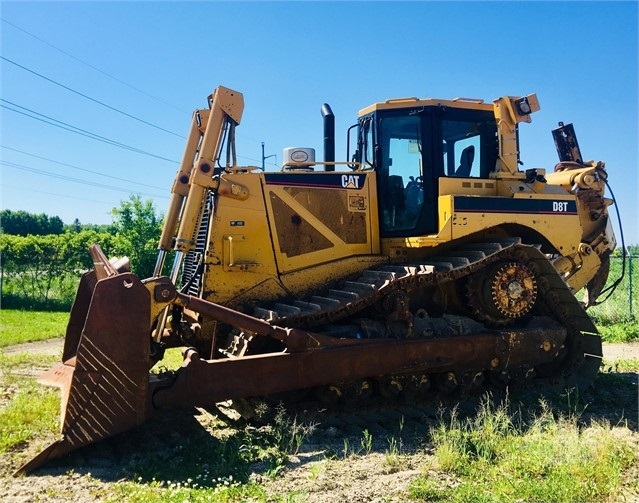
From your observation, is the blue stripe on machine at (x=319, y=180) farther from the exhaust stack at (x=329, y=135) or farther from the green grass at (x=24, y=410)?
the green grass at (x=24, y=410)

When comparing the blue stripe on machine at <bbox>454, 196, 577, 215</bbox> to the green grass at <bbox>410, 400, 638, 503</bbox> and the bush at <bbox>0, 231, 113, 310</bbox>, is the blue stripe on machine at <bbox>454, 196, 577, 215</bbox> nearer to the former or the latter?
the green grass at <bbox>410, 400, 638, 503</bbox>

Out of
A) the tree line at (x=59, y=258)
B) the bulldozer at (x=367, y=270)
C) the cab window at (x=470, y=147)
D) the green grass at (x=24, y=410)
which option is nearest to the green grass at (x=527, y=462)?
the bulldozer at (x=367, y=270)

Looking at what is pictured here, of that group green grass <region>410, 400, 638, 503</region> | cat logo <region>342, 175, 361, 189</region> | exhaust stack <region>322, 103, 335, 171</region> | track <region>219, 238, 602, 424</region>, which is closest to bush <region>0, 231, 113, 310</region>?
exhaust stack <region>322, 103, 335, 171</region>

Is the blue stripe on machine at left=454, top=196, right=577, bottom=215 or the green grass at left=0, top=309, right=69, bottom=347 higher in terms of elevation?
the blue stripe on machine at left=454, top=196, right=577, bottom=215

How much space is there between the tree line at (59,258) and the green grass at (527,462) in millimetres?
14861

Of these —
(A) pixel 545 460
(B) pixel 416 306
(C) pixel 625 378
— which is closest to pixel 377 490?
(A) pixel 545 460

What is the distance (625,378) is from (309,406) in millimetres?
4816

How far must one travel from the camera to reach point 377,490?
172 inches

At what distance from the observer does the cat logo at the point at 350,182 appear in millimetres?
6844

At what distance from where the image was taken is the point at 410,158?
7023 mm

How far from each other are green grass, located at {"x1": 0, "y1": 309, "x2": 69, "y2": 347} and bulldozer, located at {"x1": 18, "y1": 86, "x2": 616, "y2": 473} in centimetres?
720

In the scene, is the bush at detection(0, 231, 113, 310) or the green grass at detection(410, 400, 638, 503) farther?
the bush at detection(0, 231, 113, 310)

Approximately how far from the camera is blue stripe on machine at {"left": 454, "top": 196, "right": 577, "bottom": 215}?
6.53m

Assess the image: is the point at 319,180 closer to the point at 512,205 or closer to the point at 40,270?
the point at 512,205
